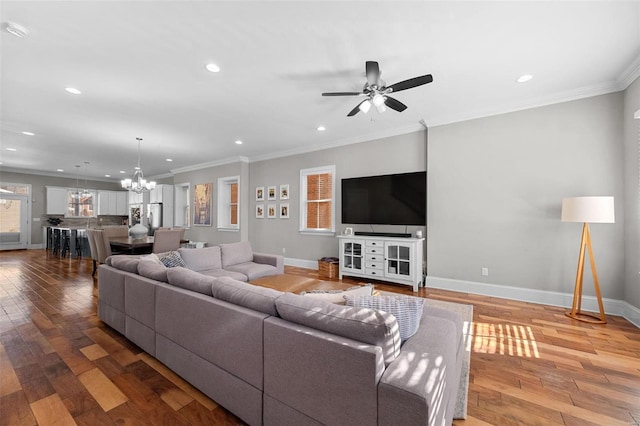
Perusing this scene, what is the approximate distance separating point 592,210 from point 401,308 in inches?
120

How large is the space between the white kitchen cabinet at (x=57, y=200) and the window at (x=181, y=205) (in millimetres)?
4732

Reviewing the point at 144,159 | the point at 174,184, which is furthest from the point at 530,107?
the point at 174,184

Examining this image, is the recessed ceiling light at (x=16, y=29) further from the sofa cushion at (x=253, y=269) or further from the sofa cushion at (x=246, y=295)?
the sofa cushion at (x=253, y=269)

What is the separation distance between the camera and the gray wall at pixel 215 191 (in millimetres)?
7098

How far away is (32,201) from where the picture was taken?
355 inches

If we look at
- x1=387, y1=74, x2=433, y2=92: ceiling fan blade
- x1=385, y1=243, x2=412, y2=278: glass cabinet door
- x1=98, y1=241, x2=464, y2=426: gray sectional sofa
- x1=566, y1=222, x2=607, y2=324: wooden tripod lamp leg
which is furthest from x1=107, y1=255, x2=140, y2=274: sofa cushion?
x1=566, y1=222, x2=607, y2=324: wooden tripod lamp leg

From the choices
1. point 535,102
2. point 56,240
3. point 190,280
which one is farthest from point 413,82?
point 56,240

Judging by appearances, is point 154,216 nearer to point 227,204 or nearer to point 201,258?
point 227,204

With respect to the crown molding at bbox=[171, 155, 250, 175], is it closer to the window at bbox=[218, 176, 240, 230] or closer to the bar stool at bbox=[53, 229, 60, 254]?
the window at bbox=[218, 176, 240, 230]

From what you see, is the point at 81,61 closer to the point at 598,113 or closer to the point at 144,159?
the point at 144,159

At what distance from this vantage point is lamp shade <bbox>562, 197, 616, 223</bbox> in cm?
285

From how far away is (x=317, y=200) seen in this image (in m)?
5.96

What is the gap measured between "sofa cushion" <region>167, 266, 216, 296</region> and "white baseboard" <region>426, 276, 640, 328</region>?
3.68m

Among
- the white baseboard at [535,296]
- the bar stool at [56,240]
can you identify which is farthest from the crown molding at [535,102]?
the bar stool at [56,240]
